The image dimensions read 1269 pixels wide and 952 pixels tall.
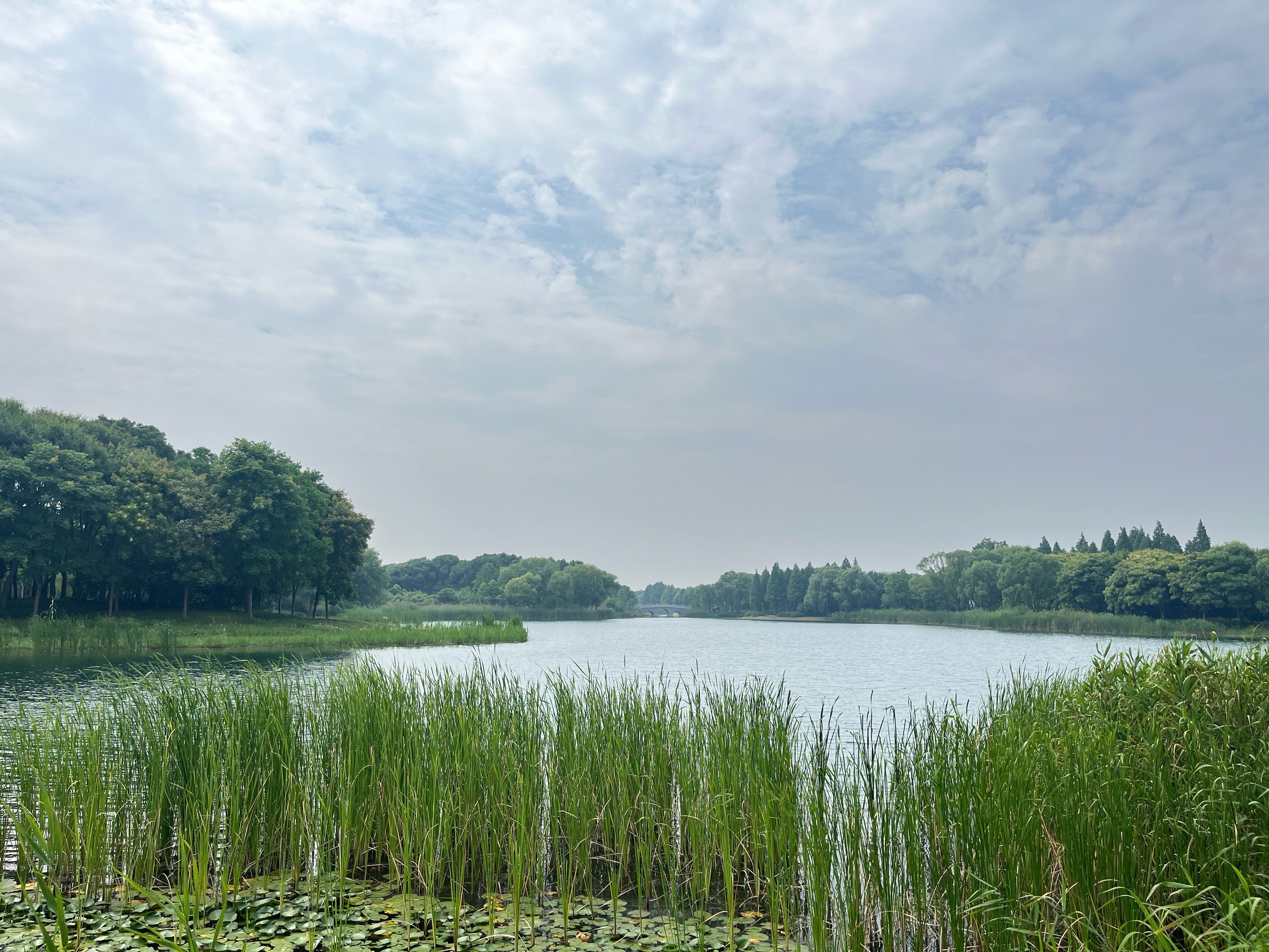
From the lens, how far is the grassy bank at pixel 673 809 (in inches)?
152

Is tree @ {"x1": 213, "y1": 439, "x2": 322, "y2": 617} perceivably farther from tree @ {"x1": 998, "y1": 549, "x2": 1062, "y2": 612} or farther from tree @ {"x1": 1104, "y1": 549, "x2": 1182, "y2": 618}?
tree @ {"x1": 998, "y1": 549, "x2": 1062, "y2": 612}

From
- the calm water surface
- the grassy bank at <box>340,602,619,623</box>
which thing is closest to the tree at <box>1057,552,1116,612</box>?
the calm water surface

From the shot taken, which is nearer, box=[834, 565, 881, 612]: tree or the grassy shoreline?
the grassy shoreline

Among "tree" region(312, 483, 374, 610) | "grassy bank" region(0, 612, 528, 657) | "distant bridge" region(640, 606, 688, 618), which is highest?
"tree" region(312, 483, 374, 610)

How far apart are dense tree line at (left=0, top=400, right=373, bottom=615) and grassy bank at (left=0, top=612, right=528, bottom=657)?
2637 mm

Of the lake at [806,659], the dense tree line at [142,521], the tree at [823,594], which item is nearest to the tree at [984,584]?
the tree at [823,594]

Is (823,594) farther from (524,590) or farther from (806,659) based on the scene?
(806,659)

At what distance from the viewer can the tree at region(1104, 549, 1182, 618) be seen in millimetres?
55500

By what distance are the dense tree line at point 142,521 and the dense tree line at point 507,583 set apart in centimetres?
3623

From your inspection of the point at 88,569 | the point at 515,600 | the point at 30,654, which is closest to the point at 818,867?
the point at 30,654

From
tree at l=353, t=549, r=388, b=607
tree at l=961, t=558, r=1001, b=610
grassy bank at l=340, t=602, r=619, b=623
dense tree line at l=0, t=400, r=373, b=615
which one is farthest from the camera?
tree at l=961, t=558, r=1001, b=610

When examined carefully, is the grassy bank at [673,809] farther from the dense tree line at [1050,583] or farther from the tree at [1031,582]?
the tree at [1031,582]

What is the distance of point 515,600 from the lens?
95438 millimetres

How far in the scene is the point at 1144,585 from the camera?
56.9 metres
